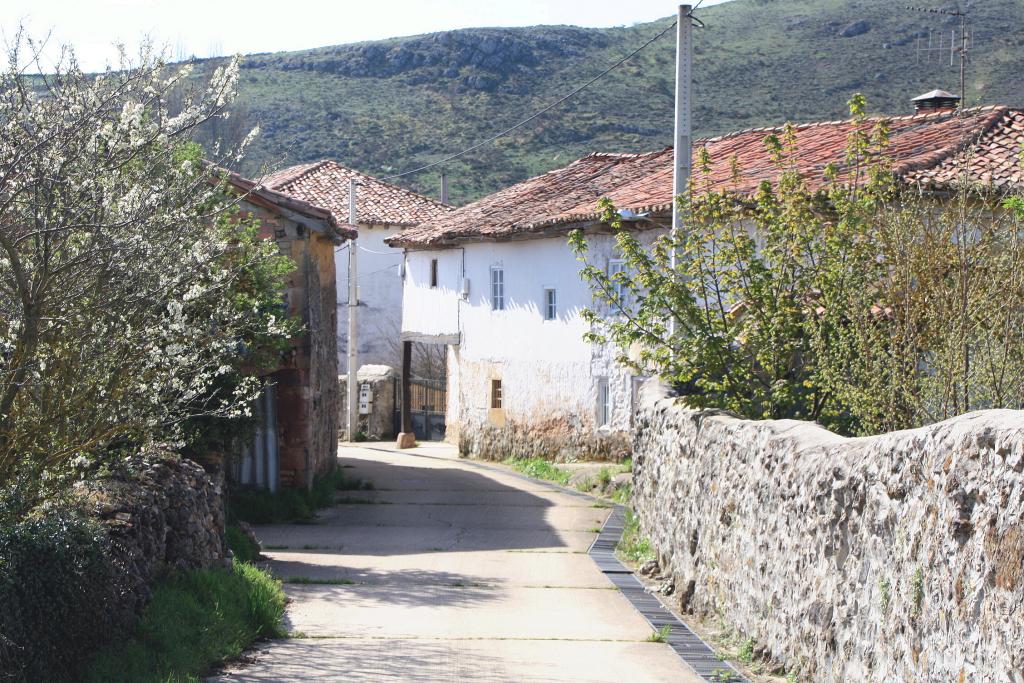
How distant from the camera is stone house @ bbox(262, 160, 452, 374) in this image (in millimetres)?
37594

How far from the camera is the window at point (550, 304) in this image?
2464 cm

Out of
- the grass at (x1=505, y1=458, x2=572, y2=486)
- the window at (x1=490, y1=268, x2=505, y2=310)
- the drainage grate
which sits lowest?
the drainage grate

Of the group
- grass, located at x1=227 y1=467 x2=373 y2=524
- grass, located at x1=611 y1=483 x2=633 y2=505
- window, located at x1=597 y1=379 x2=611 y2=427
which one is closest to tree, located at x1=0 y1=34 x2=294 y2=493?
grass, located at x1=227 y1=467 x2=373 y2=524

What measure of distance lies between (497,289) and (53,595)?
20895mm

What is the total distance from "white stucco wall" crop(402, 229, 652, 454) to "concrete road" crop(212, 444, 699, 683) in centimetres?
480

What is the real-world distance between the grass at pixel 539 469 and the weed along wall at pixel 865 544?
10969 mm

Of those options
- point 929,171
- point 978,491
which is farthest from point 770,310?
point 929,171

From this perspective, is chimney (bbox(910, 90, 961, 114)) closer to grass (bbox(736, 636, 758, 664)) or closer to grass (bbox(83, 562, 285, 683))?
grass (bbox(736, 636, 758, 664))

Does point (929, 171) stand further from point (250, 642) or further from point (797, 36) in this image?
point (797, 36)

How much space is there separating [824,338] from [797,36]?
177ft

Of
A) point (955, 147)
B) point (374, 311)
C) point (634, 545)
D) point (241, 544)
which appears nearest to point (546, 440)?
point (955, 147)

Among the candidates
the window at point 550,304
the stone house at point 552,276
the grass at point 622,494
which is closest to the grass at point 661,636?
the grass at point 622,494

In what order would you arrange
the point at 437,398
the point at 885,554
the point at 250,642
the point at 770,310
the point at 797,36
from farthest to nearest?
the point at 797,36 → the point at 437,398 → the point at 770,310 → the point at 250,642 → the point at 885,554

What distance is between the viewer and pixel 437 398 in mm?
35156
